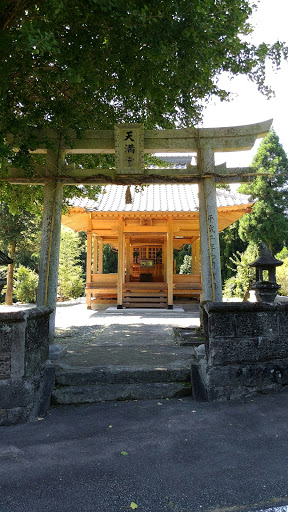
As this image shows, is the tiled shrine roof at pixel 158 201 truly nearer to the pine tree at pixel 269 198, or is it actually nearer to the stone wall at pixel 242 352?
the stone wall at pixel 242 352

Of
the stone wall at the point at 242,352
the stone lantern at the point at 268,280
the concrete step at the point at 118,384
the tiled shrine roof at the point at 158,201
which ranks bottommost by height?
the concrete step at the point at 118,384

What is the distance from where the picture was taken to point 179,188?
48.9ft

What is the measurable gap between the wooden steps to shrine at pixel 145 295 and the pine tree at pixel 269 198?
10768mm

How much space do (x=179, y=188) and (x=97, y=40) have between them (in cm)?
1034

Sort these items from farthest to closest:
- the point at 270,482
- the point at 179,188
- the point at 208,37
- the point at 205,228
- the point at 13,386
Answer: the point at 179,188 < the point at 205,228 < the point at 208,37 < the point at 13,386 < the point at 270,482

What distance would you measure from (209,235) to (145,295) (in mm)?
8363

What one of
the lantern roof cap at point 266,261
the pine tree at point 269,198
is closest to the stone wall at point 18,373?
the lantern roof cap at point 266,261

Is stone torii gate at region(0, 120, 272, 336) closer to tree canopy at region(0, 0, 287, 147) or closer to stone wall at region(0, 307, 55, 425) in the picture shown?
tree canopy at region(0, 0, 287, 147)

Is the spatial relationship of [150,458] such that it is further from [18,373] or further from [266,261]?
[266,261]

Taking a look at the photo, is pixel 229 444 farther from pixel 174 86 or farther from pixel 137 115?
pixel 137 115

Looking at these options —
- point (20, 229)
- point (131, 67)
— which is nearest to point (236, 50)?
point (131, 67)

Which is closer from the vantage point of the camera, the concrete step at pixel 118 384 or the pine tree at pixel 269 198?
the concrete step at pixel 118 384

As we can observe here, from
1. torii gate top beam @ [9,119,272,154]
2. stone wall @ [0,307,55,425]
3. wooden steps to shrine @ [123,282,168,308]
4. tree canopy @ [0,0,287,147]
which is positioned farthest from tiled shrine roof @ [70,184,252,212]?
stone wall @ [0,307,55,425]

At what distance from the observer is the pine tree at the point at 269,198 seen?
70.8ft
